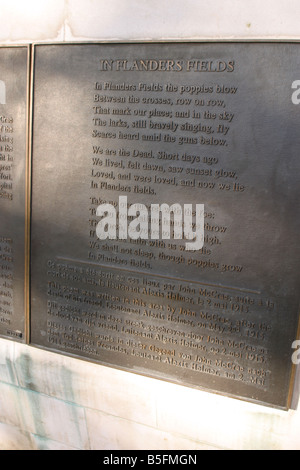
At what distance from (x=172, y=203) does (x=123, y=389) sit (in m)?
1.45

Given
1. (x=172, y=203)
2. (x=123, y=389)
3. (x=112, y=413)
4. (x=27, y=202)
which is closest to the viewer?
(x=172, y=203)

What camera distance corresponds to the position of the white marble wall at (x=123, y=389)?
229 centimetres

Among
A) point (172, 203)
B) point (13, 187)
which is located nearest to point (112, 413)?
point (172, 203)

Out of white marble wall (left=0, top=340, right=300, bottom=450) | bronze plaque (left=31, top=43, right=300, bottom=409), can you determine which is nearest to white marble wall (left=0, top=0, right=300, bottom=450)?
white marble wall (left=0, top=340, right=300, bottom=450)

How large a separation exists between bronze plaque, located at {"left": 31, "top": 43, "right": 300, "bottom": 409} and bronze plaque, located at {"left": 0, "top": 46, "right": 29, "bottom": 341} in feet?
0.37

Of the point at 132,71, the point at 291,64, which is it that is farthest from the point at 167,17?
the point at 291,64

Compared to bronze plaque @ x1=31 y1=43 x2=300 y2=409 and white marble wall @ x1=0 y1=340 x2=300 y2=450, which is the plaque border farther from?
white marble wall @ x1=0 y1=340 x2=300 y2=450

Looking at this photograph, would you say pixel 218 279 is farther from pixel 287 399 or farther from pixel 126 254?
pixel 287 399

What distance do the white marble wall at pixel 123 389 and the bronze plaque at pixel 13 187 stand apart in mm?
166

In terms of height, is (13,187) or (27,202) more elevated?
(13,187)

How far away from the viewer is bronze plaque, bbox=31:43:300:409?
7.55ft

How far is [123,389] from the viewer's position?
2938 mm

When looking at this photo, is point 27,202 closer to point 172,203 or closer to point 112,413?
point 172,203
